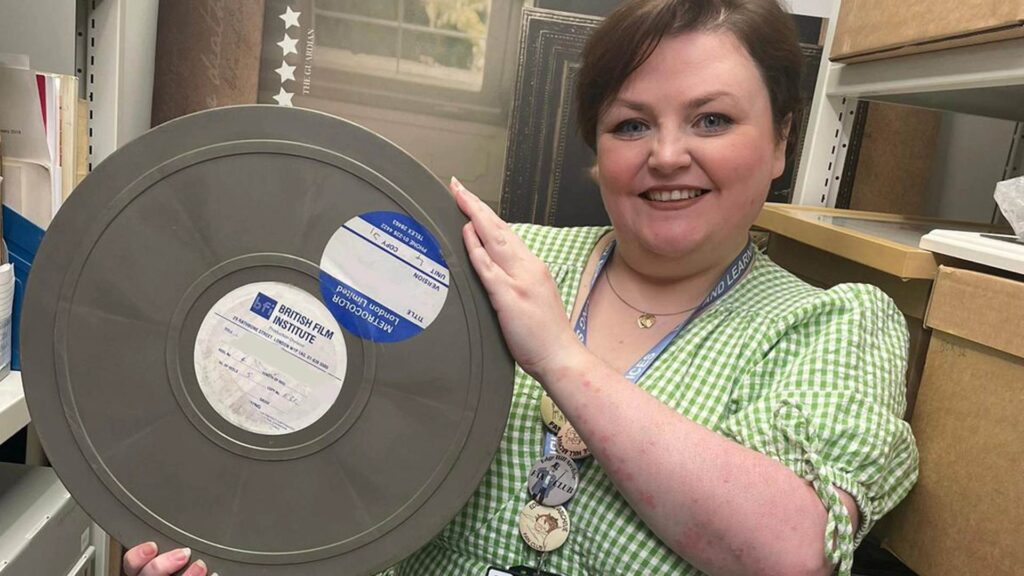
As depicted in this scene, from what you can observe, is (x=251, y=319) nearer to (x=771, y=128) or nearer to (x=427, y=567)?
(x=427, y=567)

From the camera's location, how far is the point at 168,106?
1499 millimetres

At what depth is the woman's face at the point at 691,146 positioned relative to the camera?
843 millimetres

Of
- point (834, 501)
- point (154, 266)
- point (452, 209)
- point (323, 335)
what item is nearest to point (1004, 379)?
point (834, 501)

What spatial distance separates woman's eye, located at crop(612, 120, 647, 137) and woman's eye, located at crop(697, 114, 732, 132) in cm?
7

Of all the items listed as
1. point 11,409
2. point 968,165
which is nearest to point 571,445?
point 11,409

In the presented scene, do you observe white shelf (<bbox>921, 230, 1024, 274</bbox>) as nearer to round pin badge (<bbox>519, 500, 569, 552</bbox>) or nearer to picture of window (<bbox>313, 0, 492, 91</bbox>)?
round pin badge (<bbox>519, 500, 569, 552</bbox>)

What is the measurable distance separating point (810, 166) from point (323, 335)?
1038mm

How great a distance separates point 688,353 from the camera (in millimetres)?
860

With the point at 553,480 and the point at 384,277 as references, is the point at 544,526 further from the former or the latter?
the point at 384,277

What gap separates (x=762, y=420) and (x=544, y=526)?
277mm

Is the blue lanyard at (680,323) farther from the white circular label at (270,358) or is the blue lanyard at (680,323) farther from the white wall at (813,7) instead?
the white wall at (813,7)

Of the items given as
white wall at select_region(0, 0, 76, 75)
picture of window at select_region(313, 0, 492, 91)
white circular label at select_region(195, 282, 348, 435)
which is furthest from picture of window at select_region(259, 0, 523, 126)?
white circular label at select_region(195, 282, 348, 435)

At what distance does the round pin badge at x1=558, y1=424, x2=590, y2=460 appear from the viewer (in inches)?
32.6

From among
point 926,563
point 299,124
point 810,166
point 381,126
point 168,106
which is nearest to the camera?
point 299,124
